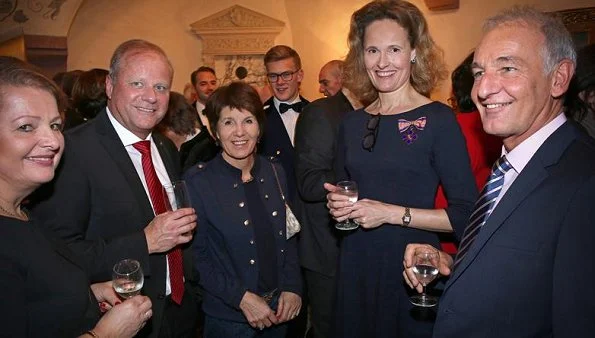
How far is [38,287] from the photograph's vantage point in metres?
1.49

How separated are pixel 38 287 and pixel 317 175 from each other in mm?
1676

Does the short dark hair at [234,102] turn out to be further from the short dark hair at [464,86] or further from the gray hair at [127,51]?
the short dark hair at [464,86]

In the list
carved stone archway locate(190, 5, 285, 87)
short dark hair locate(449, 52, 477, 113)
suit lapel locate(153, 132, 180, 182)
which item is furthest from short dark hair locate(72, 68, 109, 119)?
carved stone archway locate(190, 5, 285, 87)

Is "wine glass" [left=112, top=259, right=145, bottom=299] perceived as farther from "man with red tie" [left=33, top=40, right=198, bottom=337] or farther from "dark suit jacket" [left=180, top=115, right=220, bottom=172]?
"dark suit jacket" [left=180, top=115, right=220, bottom=172]

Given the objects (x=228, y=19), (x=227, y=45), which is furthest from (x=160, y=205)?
(x=228, y=19)

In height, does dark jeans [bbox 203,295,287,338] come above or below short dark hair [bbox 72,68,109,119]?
below

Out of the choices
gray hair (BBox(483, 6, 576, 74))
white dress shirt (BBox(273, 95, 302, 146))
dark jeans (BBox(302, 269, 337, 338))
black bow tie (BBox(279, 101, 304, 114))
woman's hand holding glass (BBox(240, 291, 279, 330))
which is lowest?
dark jeans (BBox(302, 269, 337, 338))

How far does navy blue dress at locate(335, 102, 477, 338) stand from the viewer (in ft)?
7.00

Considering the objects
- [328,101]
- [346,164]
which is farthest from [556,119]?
[328,101]

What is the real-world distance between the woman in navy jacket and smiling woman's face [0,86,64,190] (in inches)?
37.9

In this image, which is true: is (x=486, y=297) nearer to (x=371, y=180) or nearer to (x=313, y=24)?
(x=371, y=180)

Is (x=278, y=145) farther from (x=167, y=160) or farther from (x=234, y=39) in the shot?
(x=234, y=39)

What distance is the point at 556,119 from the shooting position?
1.57 m

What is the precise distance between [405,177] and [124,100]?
144 cm
